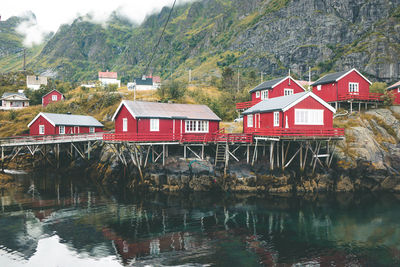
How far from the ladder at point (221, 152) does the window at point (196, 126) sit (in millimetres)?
4025

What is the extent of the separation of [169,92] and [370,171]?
43.4 meters

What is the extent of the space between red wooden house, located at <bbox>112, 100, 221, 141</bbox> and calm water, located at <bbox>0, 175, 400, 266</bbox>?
7.50m

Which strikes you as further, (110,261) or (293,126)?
(293,126)

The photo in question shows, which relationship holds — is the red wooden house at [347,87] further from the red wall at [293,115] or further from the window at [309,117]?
the window at [309,117]

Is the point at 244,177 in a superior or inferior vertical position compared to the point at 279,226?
superior

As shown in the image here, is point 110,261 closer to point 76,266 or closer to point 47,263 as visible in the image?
point 76,266

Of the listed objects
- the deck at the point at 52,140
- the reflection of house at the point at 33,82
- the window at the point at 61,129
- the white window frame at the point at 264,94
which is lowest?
the deck at the point at 52,140

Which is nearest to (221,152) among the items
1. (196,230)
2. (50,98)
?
(196,230)

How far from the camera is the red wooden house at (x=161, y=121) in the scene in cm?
3359

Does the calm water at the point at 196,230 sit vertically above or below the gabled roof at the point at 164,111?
below

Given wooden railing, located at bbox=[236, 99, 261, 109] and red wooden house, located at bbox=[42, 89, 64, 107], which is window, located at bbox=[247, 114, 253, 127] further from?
red wooden house, located at bbox=[42, 89, 64, 107]

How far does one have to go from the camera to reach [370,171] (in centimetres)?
3294

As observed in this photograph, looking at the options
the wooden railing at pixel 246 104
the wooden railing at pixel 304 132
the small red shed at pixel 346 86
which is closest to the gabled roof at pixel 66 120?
the wooden railing at pixel 246 104

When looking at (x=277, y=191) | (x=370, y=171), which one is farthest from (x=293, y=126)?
(x=370, y=171)
